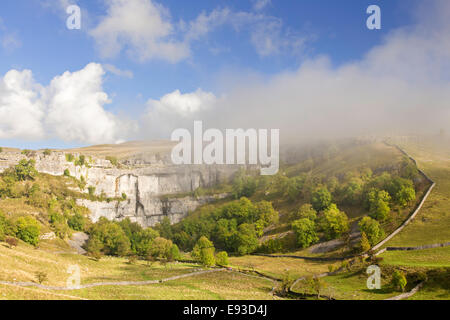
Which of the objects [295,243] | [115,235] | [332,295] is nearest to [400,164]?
[295,243]

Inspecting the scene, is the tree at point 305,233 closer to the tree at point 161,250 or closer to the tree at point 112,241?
the tree at point 161,250

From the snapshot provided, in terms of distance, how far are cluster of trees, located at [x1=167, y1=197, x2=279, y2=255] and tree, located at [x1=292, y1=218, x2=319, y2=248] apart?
1629 cm

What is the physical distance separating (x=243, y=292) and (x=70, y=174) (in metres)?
116

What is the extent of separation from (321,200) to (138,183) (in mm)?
106299

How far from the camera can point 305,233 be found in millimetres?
87062

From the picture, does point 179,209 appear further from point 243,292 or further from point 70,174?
point 243,292

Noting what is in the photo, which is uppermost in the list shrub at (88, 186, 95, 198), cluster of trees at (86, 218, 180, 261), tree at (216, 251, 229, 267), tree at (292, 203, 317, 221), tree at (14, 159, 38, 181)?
tree at (14, 159, 38, 181)

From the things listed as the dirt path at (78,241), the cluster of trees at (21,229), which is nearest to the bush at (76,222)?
the dirt path at (78,241)

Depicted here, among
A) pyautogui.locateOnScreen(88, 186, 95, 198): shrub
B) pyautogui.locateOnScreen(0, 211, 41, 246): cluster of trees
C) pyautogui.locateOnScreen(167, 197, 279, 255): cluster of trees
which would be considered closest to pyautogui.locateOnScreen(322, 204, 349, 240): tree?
pyautogui.locateOnScreen(167, 197, 279, 255): cluster of trees

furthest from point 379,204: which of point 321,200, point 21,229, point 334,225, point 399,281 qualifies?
point 21,229

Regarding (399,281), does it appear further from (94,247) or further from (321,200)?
(94,247)

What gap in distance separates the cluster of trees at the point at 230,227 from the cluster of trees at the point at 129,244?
41.0 ft

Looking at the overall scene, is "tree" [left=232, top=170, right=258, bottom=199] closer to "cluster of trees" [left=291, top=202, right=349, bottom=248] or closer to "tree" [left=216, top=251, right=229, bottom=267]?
"cluster of trees" [left=291, top=202, right=349, bottom=248]

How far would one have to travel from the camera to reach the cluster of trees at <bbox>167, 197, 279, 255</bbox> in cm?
10025
